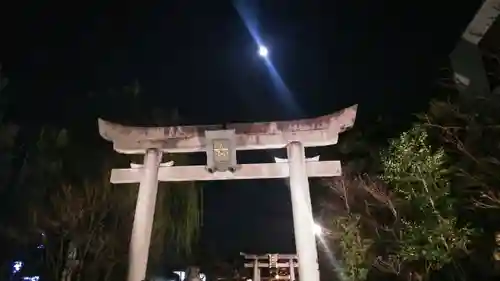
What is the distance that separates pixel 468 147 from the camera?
34.6ft

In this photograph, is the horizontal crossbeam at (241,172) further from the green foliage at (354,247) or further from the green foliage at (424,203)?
the green foliage at (354,247)

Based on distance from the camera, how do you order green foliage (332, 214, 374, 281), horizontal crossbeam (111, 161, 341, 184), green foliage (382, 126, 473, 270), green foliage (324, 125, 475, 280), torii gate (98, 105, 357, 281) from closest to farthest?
torii gate (98, 105, 357, 281) < horizontal crossbeam (111, 161, 341, 184) < green foliage (382, 126, 473, 270) < green foliage (324, 125, 475, 280) < green foliage (332, 214, 374, 281)

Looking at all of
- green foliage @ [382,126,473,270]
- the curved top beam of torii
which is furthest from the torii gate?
green foliage @ [382,126,473,270]

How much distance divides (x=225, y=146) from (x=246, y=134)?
0.46 metres

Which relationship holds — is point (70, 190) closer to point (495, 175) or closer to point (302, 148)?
point (302, 148)

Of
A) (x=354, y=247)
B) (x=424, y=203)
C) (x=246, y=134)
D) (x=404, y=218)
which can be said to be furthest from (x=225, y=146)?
(x=354, y=247)

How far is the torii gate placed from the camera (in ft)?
28.0

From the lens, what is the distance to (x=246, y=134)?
28.3 feet

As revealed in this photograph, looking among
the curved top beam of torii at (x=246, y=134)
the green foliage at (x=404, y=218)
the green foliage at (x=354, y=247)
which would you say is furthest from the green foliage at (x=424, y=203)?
the curved top beam of torii at (x=246, y=134)

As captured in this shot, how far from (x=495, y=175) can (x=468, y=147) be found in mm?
1072

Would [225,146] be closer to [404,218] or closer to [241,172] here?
[241,172]

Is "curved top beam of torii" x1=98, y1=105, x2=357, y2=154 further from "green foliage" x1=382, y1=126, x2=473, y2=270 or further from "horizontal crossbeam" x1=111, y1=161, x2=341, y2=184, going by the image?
"green foliage" x1=382, y1=126, x2=473, y2=270

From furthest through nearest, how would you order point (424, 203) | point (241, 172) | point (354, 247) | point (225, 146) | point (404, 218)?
point (354, 247) < point (404, 218) < point (424, 203) < point (241, 172) < point (225, 146)

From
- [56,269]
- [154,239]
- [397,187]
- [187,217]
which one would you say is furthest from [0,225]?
[397,187]
